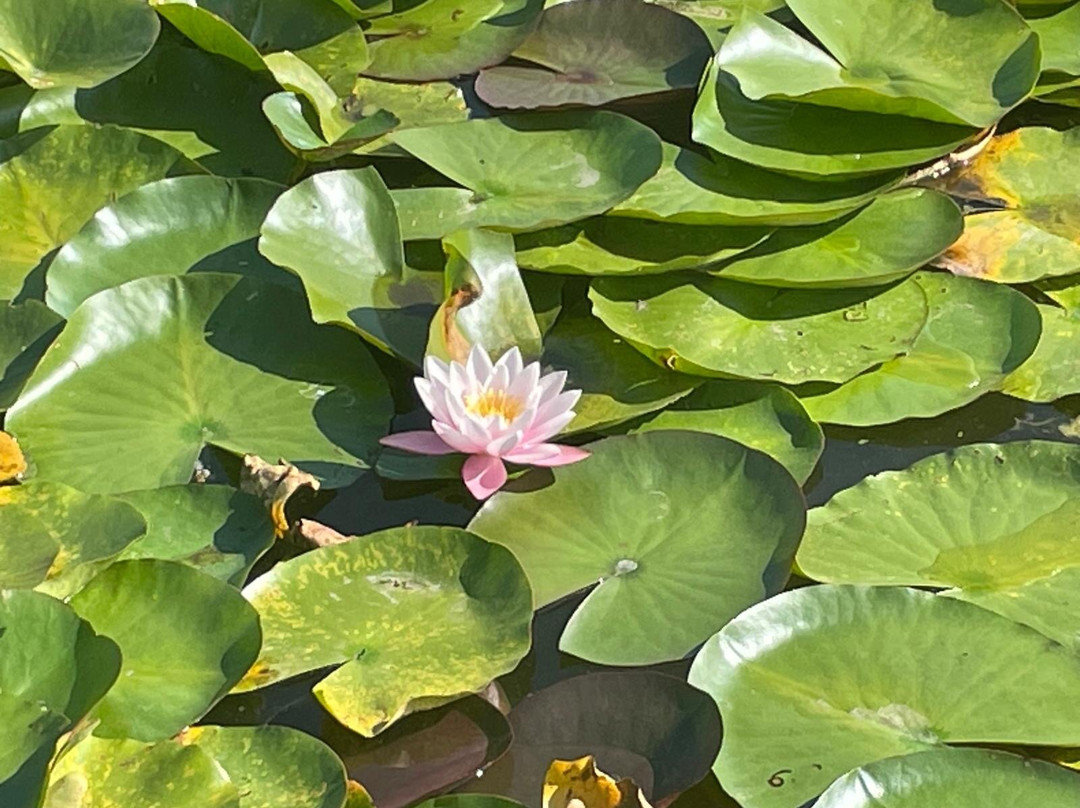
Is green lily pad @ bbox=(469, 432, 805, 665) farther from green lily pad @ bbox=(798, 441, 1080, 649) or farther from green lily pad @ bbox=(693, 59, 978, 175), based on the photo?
green lily pad @ bbox=(693, 59, 978, 175)

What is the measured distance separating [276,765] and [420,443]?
1.83 feet

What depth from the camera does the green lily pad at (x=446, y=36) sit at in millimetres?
2723

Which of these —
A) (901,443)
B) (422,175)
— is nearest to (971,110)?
(901,443)

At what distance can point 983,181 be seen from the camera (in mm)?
2619

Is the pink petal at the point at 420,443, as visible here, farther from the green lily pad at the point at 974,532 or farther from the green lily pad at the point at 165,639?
the green lily pad at the point at 974,532

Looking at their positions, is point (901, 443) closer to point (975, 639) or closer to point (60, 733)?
point (975, 639)

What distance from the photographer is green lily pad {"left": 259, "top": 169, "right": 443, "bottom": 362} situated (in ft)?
6.78

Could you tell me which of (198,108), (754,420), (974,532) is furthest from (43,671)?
(198,108)

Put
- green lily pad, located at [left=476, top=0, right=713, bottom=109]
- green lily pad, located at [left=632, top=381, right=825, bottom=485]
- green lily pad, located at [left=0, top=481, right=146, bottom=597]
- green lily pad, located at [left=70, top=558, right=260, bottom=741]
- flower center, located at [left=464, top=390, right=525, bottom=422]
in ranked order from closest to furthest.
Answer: green lily pad, located at [left=70, top=558, right=260, bottom=741] < green lily pad, located at [left=0, top=481, right=146, bottom=597] < flower center, located at [left=464, top=390, right=525, bottom=422] < green lily pad, located at [left=632, top=381, right=825, bottom=485] < green lily pad, located at [left=476, top=0, right=713, bottom=109]

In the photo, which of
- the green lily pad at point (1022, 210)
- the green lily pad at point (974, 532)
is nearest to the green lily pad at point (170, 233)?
the green lily pad at point (974, 532)

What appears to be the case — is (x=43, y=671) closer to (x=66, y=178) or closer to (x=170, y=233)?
(x=170, y=233)

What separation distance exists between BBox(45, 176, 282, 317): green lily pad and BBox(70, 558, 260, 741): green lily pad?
2.23 feet

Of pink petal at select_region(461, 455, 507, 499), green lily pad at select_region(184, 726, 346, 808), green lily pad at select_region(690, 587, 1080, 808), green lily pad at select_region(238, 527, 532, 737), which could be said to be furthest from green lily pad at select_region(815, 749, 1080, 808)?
pink petal at select_region(461, 455, 507, 499)

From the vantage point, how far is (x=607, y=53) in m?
2.74
